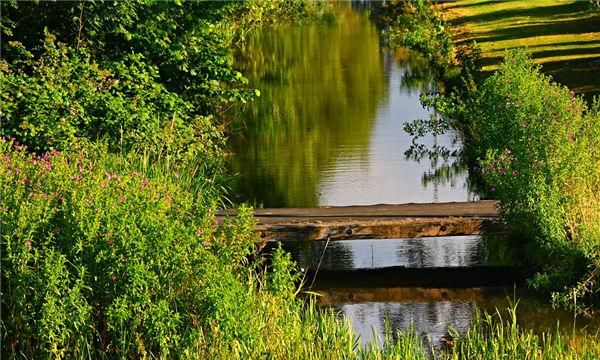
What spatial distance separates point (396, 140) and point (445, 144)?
1.33 meters

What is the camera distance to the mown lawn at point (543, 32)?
99.9 ft

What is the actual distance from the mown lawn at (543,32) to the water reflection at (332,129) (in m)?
2.96

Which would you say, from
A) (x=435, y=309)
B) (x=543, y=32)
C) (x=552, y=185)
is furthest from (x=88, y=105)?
(x=543, y=32)

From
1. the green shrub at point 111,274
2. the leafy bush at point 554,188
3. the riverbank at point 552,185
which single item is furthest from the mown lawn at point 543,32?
the green shrub at point 111,274

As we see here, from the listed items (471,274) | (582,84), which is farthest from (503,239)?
(582,84)

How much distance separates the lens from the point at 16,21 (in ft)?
54.4

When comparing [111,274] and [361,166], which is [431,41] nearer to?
[361,166]

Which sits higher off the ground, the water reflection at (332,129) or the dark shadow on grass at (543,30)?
the dark shadow on grass at (543,30)

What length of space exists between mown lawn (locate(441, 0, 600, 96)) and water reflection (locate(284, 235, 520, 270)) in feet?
38.5

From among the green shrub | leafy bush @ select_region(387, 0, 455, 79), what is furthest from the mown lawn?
the green shrub

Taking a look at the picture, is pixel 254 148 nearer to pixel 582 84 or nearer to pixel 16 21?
pixel 16 21

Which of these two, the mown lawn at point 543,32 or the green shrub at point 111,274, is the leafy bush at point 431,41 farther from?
the green shrub at point 111,274

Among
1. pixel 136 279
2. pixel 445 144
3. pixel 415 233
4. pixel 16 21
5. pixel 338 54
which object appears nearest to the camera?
pixel 136 279

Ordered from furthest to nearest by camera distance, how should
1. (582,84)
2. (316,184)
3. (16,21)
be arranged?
(582,84)
(316,184)
(16,21)
